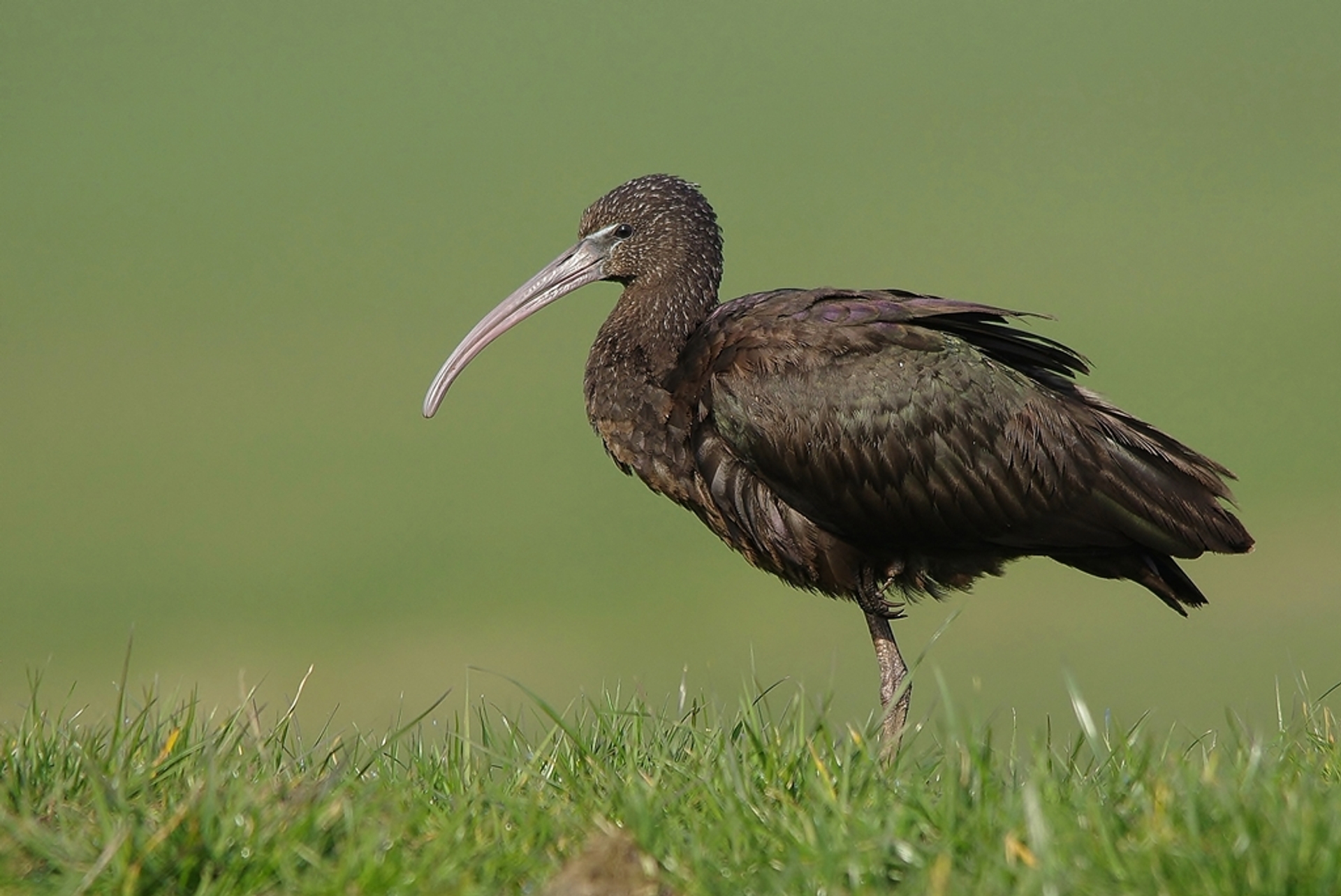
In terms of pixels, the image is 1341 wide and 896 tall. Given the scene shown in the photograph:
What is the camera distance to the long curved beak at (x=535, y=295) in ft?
24.5

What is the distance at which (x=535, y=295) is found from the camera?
7.62m

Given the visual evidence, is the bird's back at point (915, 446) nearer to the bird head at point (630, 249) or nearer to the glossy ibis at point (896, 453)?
the glossy ibis at point (896, 453)

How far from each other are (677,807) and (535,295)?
4.04 metres

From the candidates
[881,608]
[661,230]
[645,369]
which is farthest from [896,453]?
[661,230]

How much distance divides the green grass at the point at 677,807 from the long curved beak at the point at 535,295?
308 centimetres

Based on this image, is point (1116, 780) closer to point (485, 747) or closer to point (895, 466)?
point (485, 747)

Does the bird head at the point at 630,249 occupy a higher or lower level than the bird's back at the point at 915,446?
higher

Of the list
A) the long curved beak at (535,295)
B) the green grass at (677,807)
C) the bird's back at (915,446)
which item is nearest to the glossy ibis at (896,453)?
the bird's back at (915,446)

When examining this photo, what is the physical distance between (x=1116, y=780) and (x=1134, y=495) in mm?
2459

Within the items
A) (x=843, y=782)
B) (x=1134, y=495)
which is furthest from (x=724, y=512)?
(x=843, y=782)

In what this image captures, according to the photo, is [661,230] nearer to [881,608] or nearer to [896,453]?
[896,453]

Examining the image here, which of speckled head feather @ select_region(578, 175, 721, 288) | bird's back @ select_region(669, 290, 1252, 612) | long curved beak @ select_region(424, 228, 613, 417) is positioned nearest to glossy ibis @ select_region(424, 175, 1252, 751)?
bird's back @ select_region(669, 290, 1252, 612)

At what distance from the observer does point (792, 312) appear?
6.41 meters

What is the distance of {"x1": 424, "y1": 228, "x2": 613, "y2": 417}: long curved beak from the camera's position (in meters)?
7.45
